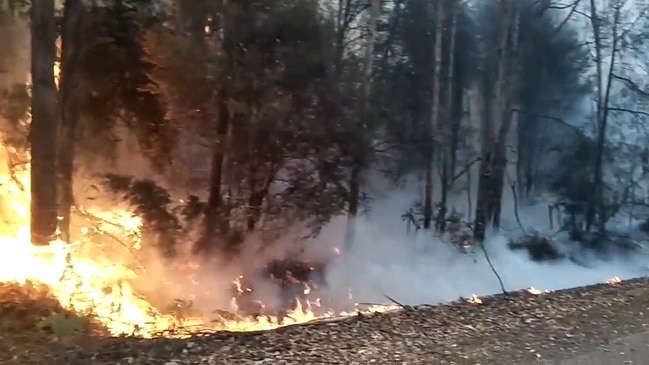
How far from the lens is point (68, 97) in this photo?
13.2 m

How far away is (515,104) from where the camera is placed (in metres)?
21.7

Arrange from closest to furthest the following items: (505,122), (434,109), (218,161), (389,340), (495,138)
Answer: (389,340), (218,161), (495,138), (505,122), (434,109)

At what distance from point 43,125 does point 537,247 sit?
40.6ft

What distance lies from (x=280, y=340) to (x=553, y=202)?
1748 centimetres

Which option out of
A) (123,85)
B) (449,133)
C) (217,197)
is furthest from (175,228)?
(449,133)

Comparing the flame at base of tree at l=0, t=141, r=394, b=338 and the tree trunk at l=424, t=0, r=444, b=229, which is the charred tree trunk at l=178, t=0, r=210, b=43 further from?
the tree trunk at l=424, t=0, r=444, b=229

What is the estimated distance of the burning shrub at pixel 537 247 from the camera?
1866 cm

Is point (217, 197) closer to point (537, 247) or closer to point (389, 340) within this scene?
point (389, 340)

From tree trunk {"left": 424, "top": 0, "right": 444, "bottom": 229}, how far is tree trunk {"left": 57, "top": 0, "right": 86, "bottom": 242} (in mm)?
9005

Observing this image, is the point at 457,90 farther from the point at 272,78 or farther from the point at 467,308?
the point at 467,308

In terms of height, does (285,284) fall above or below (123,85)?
below

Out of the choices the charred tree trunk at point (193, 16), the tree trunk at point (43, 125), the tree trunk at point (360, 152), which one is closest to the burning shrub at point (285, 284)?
the tree trunk at point (360, 152)

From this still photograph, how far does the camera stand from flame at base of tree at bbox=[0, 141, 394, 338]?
27.2 feet

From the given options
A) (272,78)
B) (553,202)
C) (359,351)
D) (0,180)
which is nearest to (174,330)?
(359,351)
